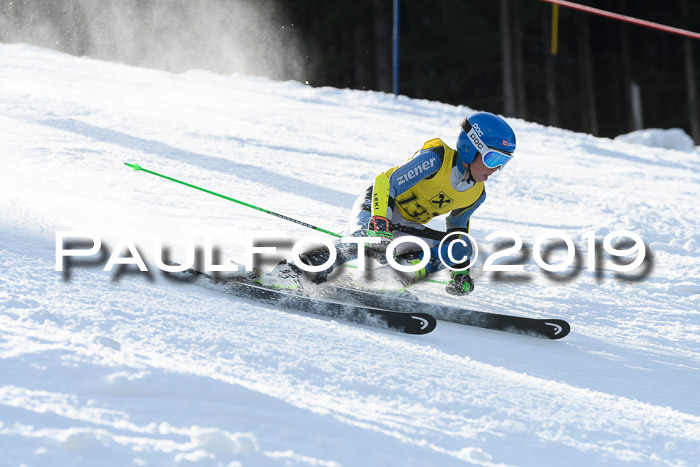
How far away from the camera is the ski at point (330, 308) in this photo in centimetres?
352

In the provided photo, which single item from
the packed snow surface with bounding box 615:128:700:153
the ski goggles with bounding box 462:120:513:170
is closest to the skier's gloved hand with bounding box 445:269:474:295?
the ski goggles with bounding box 462:120:513:170

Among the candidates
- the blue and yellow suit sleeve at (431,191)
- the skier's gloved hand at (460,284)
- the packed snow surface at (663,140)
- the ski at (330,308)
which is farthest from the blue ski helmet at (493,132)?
the packed snow surface at (663,140)

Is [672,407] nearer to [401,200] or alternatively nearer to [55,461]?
[401,200]

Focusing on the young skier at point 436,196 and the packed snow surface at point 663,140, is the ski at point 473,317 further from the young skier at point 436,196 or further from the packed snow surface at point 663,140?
the packed snow surface at point 663,140

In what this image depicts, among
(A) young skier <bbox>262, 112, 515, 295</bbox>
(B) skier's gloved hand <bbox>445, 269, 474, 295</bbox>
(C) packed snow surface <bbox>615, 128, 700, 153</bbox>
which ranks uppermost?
(C) packed snow surface <bbox>615, 128, 700, 153</bbox>

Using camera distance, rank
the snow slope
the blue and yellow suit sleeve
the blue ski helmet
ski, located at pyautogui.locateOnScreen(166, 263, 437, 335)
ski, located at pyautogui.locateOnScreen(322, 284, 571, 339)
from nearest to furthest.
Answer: the snow slope < ski, located at pyautogui.locateOnScreen(166, 263, 437, 335) < ski, located at pyautogui.locateOnScreen(322, 284, 571, 339) < the blue ski helmet < the blue and yellow suit sleeve

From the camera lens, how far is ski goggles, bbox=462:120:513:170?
403cm

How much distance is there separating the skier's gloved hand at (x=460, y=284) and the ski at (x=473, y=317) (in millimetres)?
347

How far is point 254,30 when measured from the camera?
58.7ft

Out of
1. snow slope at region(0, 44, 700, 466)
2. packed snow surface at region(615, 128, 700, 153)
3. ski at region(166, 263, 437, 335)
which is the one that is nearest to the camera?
snow slope at region(0, 44, 700, 466)

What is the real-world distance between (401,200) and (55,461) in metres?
2.92

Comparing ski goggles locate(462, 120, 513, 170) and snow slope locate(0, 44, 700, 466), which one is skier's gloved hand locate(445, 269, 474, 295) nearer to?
snow slope locate(0, 44, 700, 466)

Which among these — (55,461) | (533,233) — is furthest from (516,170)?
(55,461)

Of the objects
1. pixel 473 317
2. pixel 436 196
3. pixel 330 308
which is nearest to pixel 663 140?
pixel 436 196
